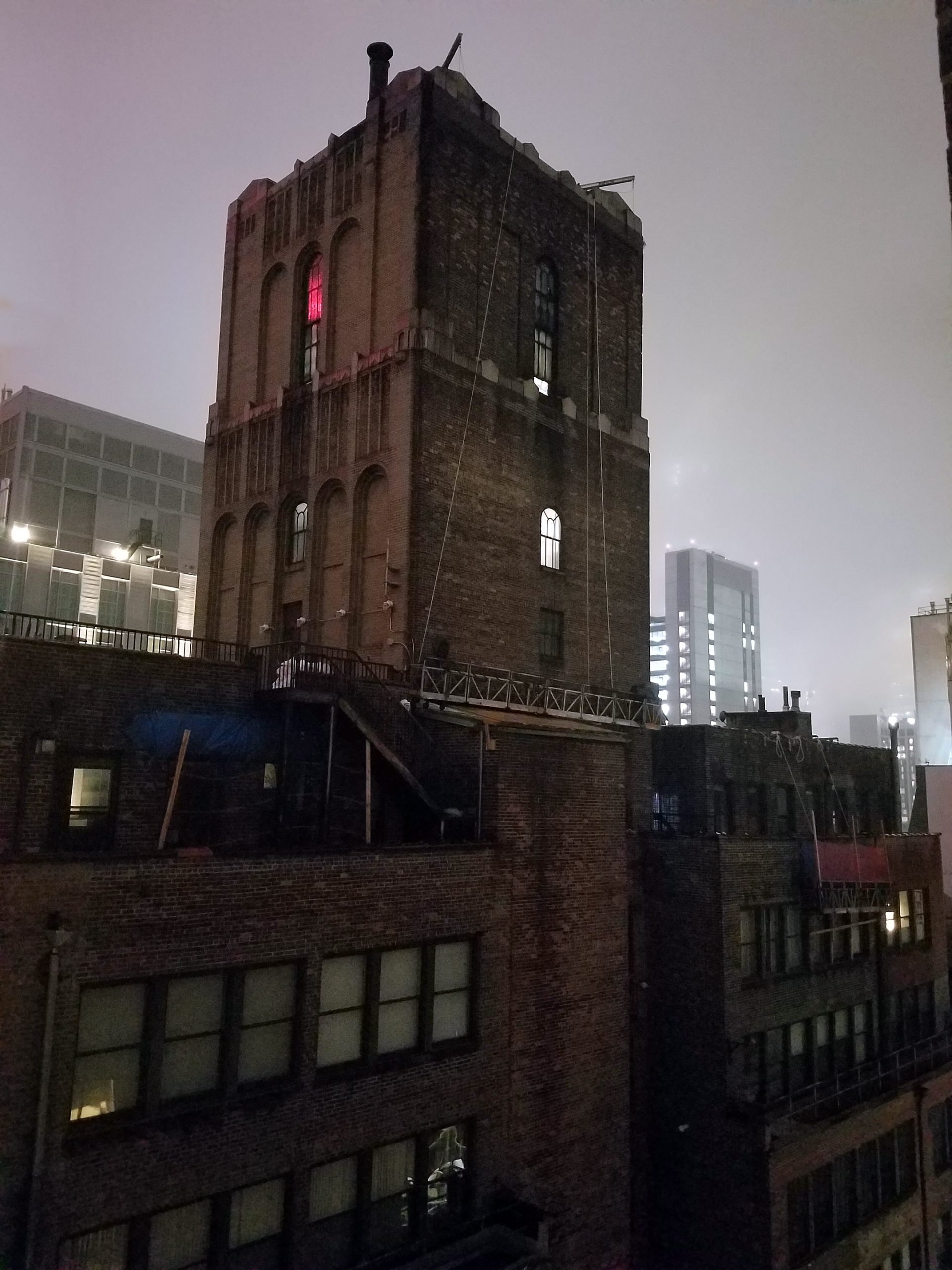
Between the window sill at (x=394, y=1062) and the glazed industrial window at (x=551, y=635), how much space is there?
15.5 meters

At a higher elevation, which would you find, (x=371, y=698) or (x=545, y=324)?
(x=545, y=324)

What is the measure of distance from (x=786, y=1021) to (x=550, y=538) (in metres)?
16.6

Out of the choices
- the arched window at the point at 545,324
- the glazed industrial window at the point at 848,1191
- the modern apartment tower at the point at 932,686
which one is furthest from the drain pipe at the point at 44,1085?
the modern apartment tower at the point at 932,686

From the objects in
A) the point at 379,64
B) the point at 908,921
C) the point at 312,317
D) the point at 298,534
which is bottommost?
the point at 908,921

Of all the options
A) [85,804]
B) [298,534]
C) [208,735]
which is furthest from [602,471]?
[85,804]

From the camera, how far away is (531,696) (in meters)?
27.8

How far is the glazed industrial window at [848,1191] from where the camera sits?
2234cm

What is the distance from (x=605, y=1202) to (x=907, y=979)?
1533 centimetres

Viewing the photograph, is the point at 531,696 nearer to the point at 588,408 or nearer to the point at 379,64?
the point at 588,408

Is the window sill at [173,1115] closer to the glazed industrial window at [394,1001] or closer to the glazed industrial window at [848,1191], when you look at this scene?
the glazed industrial window at [394,1001]

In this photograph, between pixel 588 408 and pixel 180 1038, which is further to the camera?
pixel 588 408

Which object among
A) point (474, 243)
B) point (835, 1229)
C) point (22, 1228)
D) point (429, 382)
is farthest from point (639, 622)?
point (22, 1228)

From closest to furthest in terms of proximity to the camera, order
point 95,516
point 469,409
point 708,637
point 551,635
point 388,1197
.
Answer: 1. point 388,1197
2. point 469,409
3. point 551,635
4. point 95,516
5. point 708,637

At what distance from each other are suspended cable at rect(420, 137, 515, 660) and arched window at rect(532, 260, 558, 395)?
7.99ft
